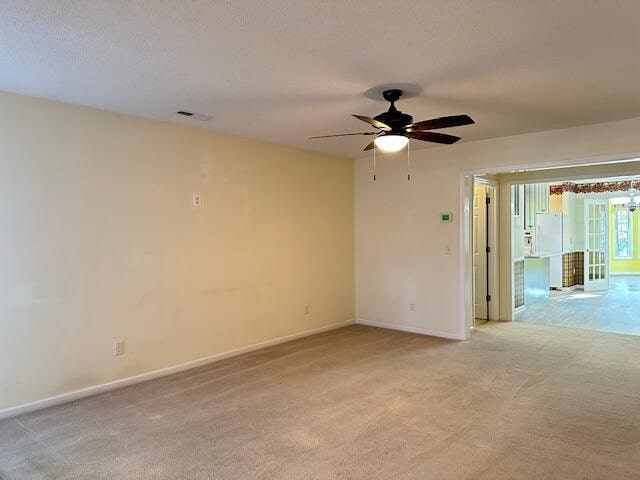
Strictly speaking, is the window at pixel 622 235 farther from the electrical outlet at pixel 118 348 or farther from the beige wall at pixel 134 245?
the electrical outlet at pixel 118 348

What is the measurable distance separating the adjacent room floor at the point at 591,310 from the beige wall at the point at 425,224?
0.84 meters

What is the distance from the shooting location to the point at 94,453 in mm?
2725

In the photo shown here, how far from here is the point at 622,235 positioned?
1288 centimetres

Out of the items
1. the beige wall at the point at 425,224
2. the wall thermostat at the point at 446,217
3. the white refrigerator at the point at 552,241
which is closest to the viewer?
the beige wall at the point at 425,224

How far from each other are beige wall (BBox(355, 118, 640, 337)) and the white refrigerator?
360 cm

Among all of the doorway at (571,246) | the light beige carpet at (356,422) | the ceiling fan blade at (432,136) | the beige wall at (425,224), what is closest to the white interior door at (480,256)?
the beige wall at (425,224)

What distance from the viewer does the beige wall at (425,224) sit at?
4.86 metres

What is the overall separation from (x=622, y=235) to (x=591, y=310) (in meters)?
7.30

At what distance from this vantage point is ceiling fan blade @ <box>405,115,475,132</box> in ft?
9.60

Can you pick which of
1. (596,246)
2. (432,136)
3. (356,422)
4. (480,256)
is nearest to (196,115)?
(432,136)

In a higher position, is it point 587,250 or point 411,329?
point 587,250

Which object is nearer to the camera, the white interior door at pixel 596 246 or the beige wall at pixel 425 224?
the beige wall at pixel 425 224

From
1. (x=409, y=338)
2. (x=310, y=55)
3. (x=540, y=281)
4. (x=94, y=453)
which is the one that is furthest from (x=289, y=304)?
(x=540, y=281)

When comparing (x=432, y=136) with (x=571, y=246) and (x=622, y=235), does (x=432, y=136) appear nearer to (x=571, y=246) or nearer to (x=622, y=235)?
(x=571, y=246)
